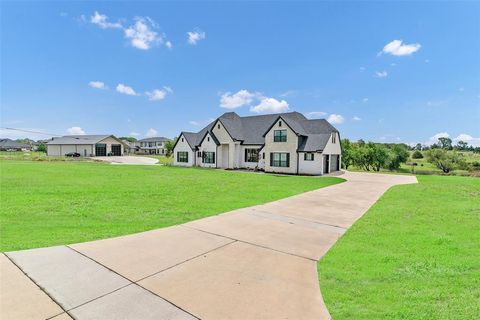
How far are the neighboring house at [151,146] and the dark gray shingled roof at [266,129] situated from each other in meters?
58.9

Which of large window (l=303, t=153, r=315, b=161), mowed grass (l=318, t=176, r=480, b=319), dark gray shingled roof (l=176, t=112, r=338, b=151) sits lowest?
mowed grass (l=318, t=176, r=480, b=319)

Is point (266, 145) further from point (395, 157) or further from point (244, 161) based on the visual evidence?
point (395, 157)

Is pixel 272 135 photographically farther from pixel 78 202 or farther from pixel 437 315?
pixel 437 315

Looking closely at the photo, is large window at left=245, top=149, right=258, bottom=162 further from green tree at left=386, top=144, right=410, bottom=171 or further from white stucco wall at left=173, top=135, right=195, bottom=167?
green tree at left=386, top=144, right=410, bottom=171

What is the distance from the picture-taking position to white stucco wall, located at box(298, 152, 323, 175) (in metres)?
26.8

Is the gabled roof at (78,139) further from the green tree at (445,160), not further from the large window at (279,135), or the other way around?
the green tree at (445,160)

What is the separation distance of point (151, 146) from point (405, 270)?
98825 mm

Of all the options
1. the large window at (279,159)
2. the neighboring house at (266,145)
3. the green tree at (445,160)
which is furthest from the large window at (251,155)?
the green tree at (445,160)

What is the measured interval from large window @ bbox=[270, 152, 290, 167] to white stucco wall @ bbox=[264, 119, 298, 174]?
0.35 metres

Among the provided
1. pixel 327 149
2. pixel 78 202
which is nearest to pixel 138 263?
pixel 78 202

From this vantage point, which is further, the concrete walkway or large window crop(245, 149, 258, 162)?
large window crop(245, 149, 258, 162)

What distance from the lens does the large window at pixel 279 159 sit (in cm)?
2873

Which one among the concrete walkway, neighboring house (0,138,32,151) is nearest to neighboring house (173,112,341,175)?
the concrete walkway

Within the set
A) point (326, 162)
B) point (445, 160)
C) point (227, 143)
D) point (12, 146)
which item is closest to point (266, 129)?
point (227, 143)
